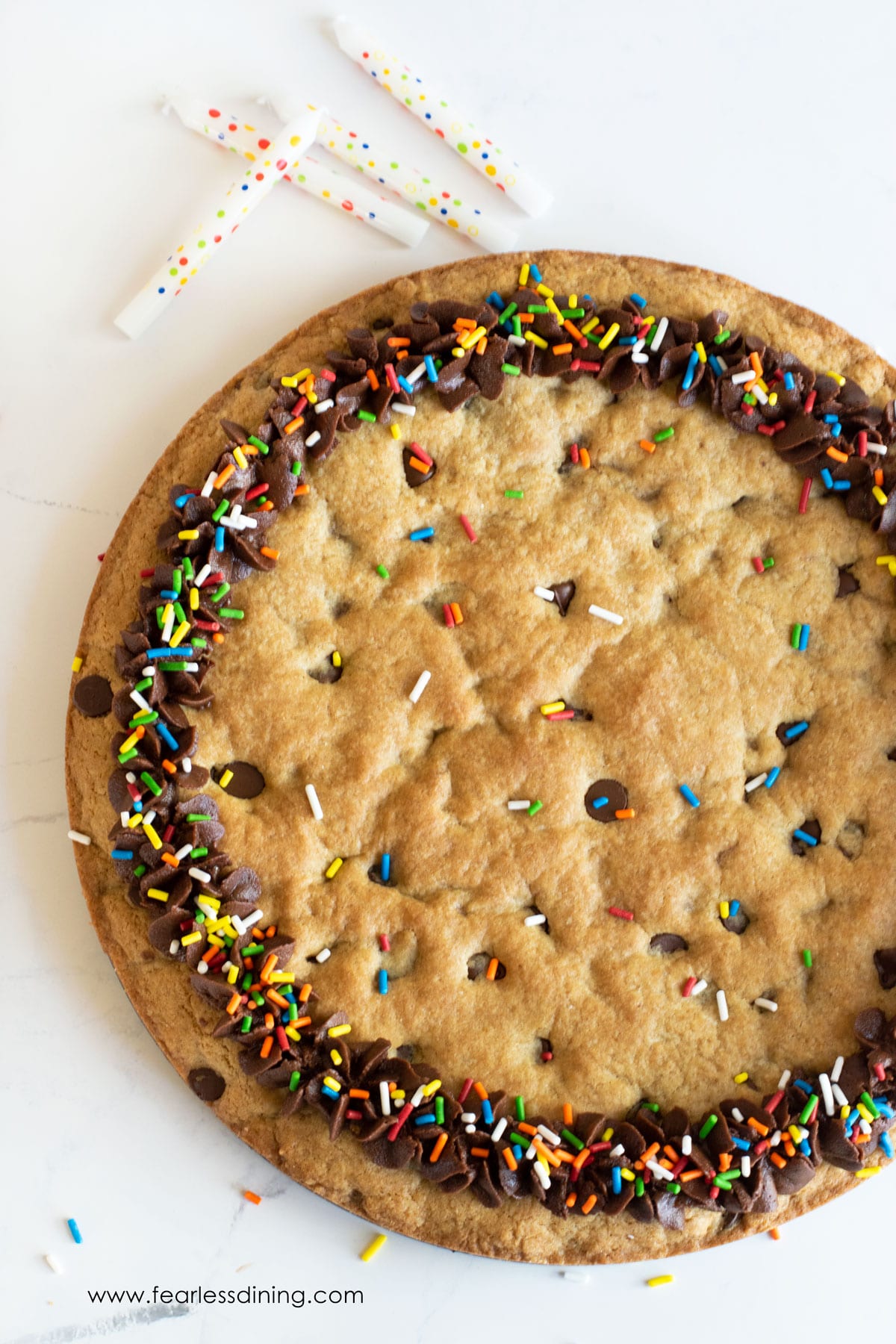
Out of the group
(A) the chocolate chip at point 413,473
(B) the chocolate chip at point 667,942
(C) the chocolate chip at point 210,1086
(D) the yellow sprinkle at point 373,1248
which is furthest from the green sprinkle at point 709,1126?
(A) the chocolate chip at point 413,473

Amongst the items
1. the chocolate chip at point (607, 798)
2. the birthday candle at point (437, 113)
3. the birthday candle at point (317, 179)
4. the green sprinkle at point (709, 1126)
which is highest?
the birthday candle at point (437, 113)

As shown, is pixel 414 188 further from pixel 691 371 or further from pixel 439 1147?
pixel 439 1147

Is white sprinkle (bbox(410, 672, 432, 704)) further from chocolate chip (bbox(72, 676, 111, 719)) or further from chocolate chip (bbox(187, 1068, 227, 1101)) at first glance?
chocolate chip (bbox(187, 1068, 227, 1101))

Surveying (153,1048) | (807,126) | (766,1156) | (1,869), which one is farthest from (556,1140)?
(807,126)

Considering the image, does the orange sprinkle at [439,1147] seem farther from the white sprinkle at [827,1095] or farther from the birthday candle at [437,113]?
the birthday candle at [437,113]

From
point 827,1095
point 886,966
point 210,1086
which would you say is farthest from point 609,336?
point 210,1086

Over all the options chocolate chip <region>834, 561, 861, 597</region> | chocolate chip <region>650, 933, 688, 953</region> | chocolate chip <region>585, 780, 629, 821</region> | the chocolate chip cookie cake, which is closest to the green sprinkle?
the chocolate chip cookie cake
